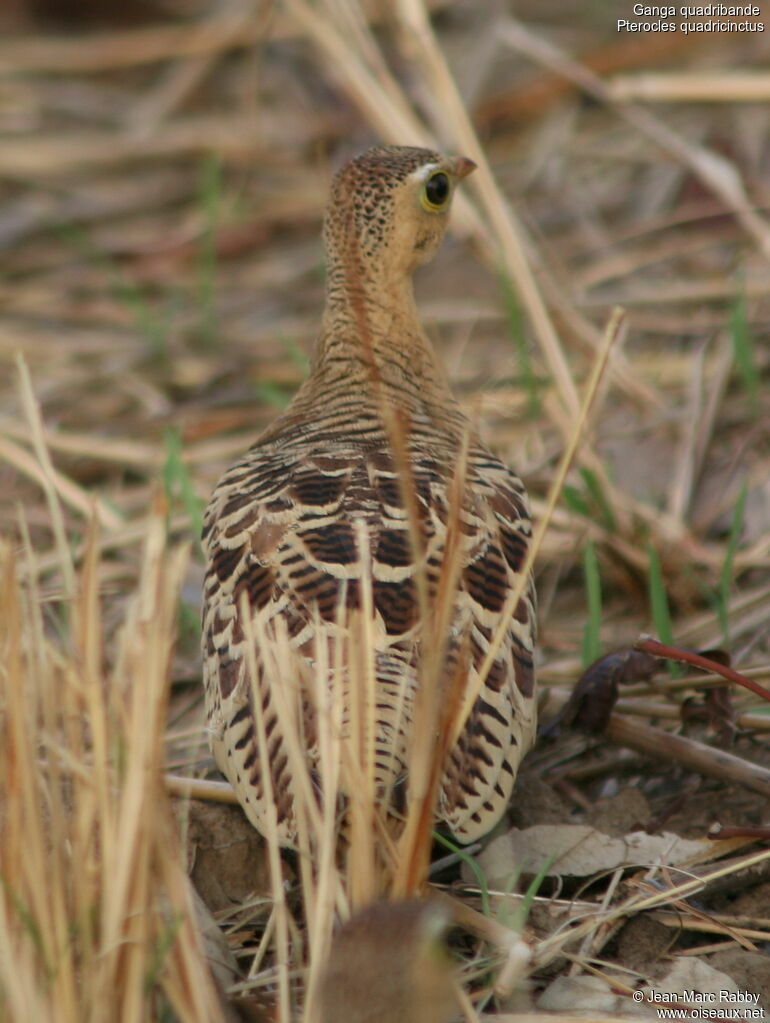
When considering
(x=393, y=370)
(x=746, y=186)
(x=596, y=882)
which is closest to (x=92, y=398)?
(x=393, y=370)

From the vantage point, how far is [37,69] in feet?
22.5

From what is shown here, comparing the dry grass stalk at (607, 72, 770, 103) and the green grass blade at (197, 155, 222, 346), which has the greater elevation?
the dry grass stalk at (607, 72, 770, 103)

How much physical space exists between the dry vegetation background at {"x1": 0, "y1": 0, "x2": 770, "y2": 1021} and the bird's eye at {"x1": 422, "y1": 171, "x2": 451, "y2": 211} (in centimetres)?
47

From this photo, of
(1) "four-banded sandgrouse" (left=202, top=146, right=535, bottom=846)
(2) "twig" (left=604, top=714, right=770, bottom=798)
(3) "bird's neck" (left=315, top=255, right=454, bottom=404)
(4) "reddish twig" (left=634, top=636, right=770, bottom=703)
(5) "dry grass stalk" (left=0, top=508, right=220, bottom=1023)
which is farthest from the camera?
(3) "bird's neck" (left=315, top=255, right=454, bottom=404)

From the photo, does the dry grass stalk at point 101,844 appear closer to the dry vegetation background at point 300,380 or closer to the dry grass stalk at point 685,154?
the dry vegetation background at point 300,380

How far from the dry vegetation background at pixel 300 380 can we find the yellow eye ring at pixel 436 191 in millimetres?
466

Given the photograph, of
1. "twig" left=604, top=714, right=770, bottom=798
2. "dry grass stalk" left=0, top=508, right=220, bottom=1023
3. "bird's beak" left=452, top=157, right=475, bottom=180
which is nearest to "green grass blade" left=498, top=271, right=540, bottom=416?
"bird's beak" left=452, top=157, right=475, bottom=180

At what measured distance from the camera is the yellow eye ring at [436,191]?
11.8 ft

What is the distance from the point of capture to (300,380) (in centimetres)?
502

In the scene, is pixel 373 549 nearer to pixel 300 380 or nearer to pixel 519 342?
pixel 519 342

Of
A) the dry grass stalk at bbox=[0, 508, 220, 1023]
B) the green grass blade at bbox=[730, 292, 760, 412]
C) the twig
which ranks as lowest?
the twig

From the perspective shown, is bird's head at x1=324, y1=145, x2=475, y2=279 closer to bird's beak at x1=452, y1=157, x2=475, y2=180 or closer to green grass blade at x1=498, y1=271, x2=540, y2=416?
bird's beak at x1=452, y1=157, x2=475, y2=180

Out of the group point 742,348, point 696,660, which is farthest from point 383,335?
point 696,660

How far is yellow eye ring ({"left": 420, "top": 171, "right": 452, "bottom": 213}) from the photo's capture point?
11.8ft
